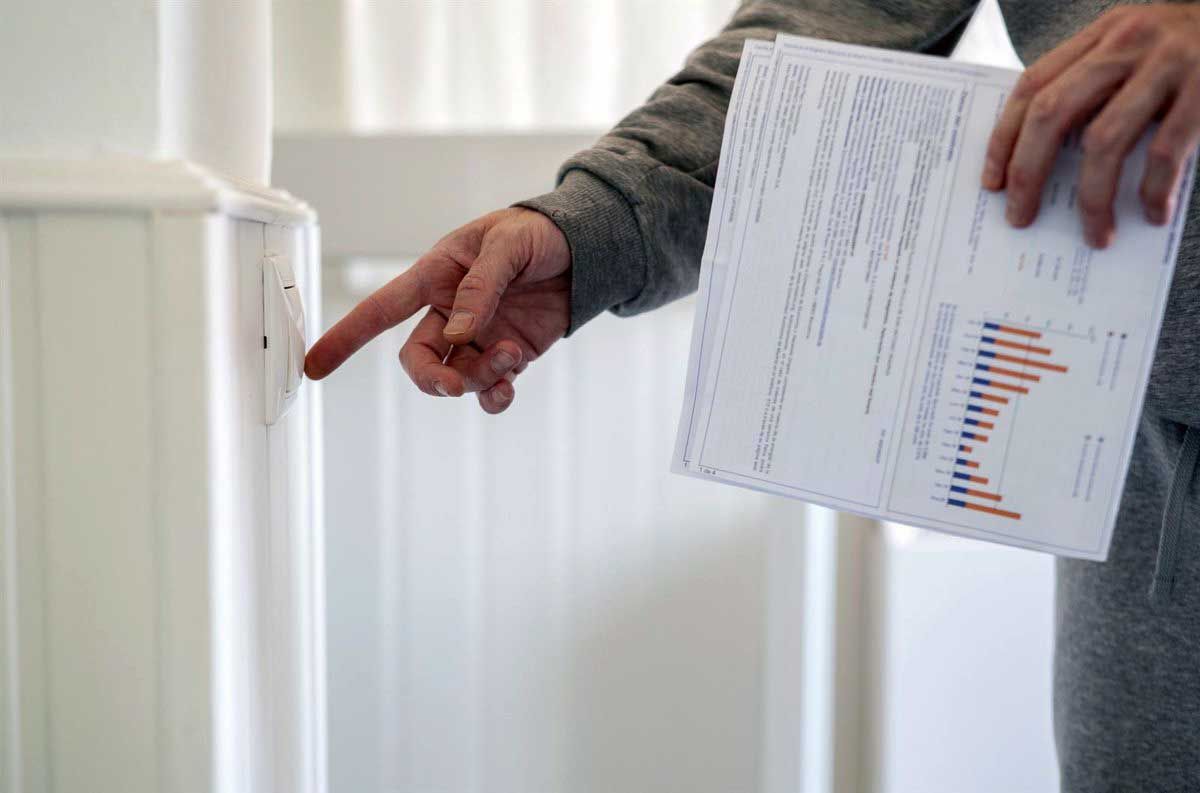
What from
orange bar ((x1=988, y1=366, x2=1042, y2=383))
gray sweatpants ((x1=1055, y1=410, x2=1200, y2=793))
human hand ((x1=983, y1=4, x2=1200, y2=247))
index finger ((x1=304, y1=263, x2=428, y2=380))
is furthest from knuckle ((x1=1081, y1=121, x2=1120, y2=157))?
index finger ((x1=304, y1=263, x2=428, y2=380))

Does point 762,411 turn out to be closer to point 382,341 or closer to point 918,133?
point 918,133

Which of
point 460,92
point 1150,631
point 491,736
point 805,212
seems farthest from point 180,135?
point 491,736

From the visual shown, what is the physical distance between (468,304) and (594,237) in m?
0.10

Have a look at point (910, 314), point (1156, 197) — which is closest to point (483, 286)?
point (910, 314)

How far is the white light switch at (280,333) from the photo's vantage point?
1.88 ft

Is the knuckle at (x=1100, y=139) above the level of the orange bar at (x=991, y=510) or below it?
above

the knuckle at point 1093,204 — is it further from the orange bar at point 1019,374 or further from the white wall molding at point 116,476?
the white wall molding at point 116,476

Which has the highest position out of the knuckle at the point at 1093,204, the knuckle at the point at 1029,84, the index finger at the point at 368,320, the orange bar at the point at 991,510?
the knuckle at the point at 1029,84

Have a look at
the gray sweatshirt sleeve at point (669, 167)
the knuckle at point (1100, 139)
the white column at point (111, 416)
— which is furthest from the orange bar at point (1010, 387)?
the white column at point (111, 416)

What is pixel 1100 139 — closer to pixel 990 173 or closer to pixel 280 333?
pixel 990 173

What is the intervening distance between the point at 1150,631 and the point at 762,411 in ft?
1.06

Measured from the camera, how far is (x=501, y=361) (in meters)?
0.62

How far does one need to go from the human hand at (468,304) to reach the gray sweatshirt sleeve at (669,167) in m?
0.02

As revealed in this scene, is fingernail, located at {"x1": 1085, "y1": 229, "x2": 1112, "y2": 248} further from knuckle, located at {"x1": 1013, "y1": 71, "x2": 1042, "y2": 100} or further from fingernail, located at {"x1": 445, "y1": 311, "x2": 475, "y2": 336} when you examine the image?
fingernail, located at {"x1": 445, "y1": 311, "x2": 475, "y2": 336}
